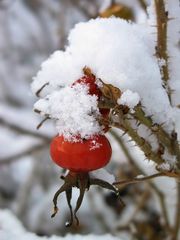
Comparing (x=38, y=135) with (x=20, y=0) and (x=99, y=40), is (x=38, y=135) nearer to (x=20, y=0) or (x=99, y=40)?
(x=99, y=40)

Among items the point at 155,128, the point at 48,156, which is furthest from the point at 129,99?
the point at 48,156

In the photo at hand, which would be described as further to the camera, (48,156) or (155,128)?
(48,156)

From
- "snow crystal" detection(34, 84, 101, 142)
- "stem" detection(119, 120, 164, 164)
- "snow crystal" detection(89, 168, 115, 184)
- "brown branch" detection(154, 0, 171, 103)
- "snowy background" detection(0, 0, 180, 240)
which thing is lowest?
"snowy background" detection(0, 0, 180, 240)

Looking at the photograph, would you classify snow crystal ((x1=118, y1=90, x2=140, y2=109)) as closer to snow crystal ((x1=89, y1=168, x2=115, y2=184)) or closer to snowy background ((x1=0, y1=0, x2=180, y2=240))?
snowy background ((x1=0, y1=0, x2=180, y2=240))

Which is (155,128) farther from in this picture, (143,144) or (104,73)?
(104,73)

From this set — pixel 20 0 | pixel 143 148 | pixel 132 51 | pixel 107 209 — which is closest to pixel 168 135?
pixel 143 148

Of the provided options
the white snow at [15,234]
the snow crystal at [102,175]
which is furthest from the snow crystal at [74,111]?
the white snow at [15,234]

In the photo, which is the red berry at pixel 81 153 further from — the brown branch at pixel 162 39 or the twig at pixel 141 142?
the brown branch at pixel 162 39

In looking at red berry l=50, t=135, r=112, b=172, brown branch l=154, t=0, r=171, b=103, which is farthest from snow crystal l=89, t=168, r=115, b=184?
brown branch l=154, t=0, r=171, b=103
